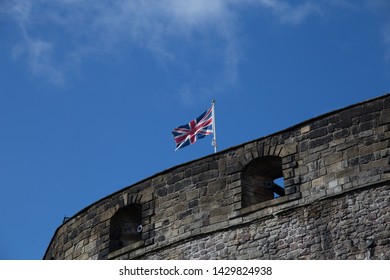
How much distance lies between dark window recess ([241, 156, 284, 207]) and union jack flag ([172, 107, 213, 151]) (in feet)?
6.92

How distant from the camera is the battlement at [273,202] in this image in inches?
649

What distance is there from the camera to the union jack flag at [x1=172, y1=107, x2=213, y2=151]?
65.8 feet

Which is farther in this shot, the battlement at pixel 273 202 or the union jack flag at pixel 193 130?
the union jack flag at pixel 193 130

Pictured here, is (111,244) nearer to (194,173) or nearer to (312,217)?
(194,173)

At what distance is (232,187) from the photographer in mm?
17906

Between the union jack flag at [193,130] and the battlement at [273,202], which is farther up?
the union jack flag at [193,130]

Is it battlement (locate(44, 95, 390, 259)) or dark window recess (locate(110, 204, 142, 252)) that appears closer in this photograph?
battlement (locate(44, 95, 390, 259))

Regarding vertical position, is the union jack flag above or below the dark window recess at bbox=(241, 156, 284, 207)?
above

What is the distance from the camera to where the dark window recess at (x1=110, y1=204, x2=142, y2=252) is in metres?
19.1

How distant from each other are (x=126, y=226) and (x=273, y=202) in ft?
9.63

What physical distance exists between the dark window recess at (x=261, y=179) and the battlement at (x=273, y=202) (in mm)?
14
